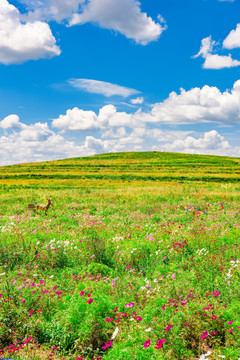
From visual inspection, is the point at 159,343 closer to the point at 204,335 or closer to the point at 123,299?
the point at 204,335

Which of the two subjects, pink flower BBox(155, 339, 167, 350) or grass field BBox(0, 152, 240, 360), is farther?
grass field BBox(0, 152, 240, 360)

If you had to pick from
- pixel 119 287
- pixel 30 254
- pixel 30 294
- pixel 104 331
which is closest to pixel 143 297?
pixel 119 287

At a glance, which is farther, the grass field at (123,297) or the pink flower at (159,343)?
the grass field at (123,297)

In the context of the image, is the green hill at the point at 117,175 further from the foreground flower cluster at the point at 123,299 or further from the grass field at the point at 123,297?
the foreground flower cluster at the point at 123,299

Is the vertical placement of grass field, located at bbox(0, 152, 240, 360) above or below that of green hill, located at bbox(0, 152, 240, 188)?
below

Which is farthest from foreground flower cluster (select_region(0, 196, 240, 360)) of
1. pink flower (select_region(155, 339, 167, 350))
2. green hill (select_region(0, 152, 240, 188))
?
green hill (select_region(0, 152, 240, 188))

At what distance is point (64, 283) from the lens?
6488 mm

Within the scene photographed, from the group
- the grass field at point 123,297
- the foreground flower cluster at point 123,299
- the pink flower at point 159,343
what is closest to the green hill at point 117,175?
the grass field at point 123,297

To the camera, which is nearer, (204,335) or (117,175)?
(204,335)

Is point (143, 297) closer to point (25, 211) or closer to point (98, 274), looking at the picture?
point (98, 274)

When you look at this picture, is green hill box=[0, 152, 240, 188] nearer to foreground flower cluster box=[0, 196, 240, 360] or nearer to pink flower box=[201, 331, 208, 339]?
foreground flower cluster box=[0, 196, 240, 360]

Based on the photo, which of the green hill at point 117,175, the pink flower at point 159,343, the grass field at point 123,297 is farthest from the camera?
the green hill at point 117,175

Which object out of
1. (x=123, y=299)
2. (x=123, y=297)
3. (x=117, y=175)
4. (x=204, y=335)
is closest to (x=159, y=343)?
(x=204, y=335)

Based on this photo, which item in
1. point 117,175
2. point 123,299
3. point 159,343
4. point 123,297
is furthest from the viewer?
point 117,175
